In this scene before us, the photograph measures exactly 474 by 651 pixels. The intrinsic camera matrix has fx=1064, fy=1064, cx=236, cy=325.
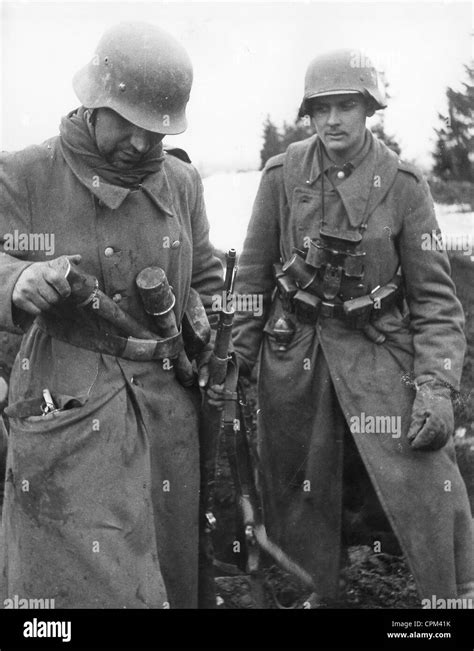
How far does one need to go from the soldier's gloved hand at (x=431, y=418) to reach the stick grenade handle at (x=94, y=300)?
4.67ft

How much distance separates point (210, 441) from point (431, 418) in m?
1.06

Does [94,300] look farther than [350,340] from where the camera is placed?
No

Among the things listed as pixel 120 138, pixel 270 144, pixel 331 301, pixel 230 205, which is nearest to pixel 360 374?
pixel 331 301

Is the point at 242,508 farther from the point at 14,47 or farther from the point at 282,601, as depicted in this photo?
the point at 14,47

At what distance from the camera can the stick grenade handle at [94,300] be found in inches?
145

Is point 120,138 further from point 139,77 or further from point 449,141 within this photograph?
point 449,141

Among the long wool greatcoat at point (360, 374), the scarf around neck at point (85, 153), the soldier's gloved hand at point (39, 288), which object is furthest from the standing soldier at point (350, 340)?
the soldier's gloved hand at point (39, 288)

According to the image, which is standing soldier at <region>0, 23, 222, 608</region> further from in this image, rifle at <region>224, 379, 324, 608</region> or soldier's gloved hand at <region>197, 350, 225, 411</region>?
rifle at <region>224, 379, 324, 608</region>

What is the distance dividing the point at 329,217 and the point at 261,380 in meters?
0.91

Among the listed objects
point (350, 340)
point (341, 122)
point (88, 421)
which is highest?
point (341, 122)

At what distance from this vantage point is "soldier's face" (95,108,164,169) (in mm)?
3938

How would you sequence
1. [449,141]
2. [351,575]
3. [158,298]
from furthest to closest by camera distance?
[449,141] < [351,575] < [158,298]

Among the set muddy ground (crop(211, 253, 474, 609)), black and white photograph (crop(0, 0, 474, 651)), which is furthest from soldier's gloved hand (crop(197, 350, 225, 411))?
muddy ground (crop(211, 253, 474, 609))

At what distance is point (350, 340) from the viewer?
17.0 feet
